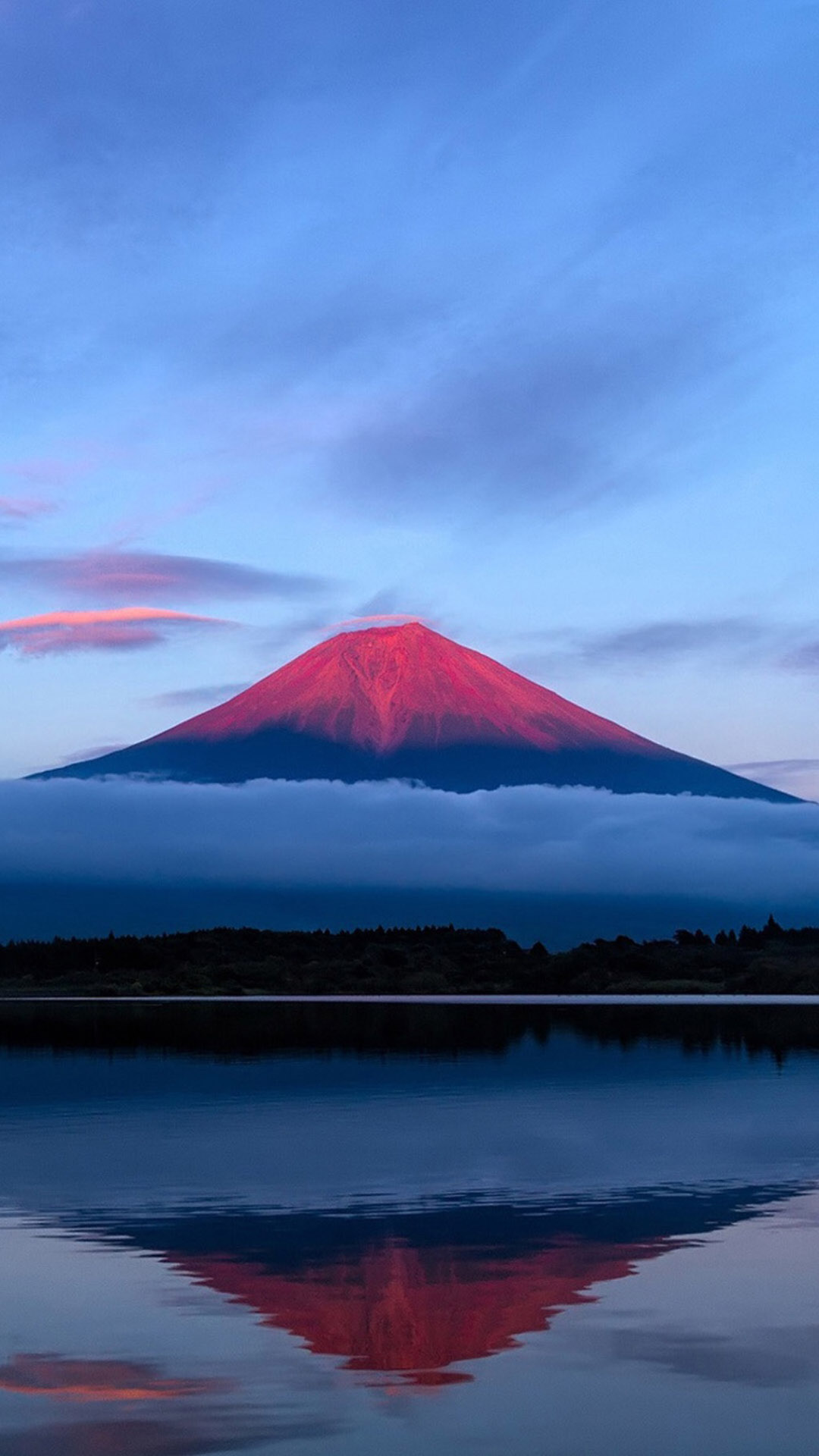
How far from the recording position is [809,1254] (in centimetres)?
2214

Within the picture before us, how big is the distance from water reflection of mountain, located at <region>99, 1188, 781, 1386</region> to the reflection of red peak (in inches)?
1.0

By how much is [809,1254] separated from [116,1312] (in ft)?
28.4

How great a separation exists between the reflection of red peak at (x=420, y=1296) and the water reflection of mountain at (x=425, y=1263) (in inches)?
1.0

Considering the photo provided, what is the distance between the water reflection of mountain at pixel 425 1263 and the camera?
17500 mm

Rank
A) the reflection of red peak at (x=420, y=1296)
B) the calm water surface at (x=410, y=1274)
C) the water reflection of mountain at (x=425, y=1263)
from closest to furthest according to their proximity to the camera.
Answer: the calm water surface at (x=410, y=1274)
the reflection of red peak at (x=420, y=1296)
the water reflection of mountain at (x=425, y=1263)

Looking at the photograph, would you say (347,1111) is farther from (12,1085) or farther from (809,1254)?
(809,1254)

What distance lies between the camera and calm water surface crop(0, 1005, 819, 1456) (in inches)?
569

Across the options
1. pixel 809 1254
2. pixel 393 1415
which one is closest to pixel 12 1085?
pixel 809 1254

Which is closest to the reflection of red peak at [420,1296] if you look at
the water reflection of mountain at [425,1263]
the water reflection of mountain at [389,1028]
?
the water reflection of mountain at [425,1263]

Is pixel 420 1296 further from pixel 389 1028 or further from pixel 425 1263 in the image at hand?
pixel 389 1028

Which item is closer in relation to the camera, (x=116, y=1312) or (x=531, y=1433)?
(x=531, y=1433)

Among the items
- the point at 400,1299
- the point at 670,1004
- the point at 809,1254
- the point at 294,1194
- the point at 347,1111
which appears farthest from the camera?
the point at 670,1004

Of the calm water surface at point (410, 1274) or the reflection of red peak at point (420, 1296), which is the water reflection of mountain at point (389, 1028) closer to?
the calm water surface at point (410, 1274)

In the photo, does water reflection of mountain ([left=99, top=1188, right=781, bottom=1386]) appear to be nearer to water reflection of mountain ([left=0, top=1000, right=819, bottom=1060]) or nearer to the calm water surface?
the calm water surface
